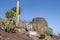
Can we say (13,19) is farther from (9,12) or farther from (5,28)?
(5,28)

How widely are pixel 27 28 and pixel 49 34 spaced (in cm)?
328

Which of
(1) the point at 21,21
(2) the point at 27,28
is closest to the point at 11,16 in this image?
(2) the point at 27,28

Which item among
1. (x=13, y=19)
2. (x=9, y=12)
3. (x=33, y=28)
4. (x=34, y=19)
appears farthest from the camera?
(x=34, y=19)

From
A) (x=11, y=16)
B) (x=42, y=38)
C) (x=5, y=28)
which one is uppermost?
(x=11, y=16)

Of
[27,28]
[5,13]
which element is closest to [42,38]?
[27,28]

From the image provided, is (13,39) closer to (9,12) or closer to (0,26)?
(0,26)

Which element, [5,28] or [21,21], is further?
[21,21]

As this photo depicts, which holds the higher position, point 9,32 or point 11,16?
point 11,16

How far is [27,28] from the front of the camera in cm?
2461

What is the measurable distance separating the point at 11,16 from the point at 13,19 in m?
1.39

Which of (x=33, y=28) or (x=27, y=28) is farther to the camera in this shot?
(x=33, y=28)

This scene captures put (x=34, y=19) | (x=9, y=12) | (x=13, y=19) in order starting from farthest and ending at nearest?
1. (x=34, y=19)
2. (x=13, y=19)
3. (x=9, y=12)

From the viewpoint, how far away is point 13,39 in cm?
1554

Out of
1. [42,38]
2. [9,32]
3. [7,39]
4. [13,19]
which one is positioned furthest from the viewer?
[13,19]
